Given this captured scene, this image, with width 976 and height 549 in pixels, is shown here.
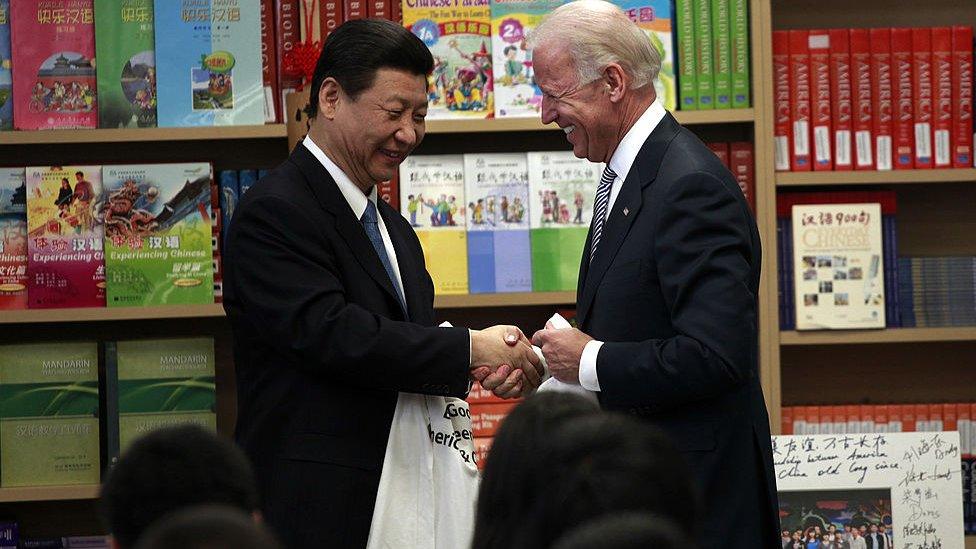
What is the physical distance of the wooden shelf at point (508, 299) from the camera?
3.29m

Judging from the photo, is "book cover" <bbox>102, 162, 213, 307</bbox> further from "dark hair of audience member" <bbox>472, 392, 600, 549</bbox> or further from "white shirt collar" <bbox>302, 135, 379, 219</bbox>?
"dark hair of audience member" <bbox>472, 392, 600, 549</bbox>

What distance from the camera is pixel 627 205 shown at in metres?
2.10

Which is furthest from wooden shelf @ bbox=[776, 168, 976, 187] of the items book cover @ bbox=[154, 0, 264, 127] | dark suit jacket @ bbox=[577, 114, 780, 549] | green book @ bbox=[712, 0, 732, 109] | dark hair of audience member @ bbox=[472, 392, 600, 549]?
dark hair of audience member @ bbox=[472, 392, 600, 549]

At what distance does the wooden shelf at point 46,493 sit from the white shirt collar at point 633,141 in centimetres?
176

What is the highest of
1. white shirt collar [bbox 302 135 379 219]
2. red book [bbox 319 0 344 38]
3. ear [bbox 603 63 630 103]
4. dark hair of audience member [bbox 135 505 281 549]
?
red book [bbox 319 0 344 38]

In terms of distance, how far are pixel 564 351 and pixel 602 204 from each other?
0.31 m

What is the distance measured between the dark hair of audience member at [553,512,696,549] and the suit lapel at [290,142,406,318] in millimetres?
1397

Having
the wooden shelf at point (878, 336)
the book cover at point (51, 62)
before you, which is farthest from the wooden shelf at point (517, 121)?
the book cover at point (51, 62)

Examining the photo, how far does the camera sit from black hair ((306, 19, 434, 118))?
2264 mm

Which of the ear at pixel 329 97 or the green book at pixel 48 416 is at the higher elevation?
the ear at pixel 329 97

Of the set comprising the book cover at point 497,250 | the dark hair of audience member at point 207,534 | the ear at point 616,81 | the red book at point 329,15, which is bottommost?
the dark hair of audience member at point 207,534

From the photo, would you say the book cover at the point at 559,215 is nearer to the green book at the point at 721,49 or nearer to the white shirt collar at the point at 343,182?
the green book at the point at 721,49

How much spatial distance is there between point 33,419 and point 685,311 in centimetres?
199

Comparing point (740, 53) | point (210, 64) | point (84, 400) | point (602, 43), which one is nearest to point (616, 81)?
point (602, 43)
